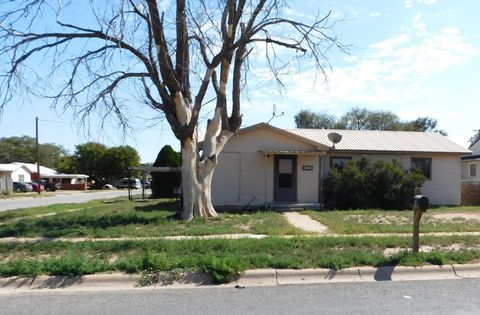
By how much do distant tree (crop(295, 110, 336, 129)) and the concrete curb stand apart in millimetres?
53742

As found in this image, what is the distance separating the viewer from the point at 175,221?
14102 mm

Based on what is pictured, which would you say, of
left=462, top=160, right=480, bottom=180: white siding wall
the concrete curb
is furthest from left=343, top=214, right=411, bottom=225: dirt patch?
left=462, top=160, right=480, bottom=180: white siding wall

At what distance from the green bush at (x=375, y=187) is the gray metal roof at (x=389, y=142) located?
83.4 inches

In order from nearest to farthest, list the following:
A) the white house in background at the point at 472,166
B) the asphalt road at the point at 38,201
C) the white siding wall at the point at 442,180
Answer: the white siding wall at the point at 442,180, the asphalt road at the point at 38,201, the white house in background at the point at 472,166

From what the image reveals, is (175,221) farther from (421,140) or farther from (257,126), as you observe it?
(421,140)

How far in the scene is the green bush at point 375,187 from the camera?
20.9 metres

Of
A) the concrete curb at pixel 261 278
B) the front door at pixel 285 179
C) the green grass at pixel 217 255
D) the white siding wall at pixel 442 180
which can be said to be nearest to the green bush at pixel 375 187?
the front door at pixel 285 179

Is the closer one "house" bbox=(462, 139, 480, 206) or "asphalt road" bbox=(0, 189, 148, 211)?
"house" bbox=(462, 139, 480, 206)

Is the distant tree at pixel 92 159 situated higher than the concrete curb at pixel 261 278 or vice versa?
the distant tree at pixel 92 159

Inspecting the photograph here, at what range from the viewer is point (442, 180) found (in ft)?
79.3

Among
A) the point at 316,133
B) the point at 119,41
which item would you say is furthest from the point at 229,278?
the point at 316,133

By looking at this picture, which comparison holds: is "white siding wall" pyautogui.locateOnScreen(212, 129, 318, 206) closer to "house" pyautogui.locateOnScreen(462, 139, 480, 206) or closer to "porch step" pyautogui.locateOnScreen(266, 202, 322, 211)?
"porch step" pyautogui.locateOnScreen(266, 202, 322, 211)

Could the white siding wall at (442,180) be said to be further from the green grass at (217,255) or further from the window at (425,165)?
the green grass at (217,255)

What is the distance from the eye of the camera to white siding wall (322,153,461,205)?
2395 cm
